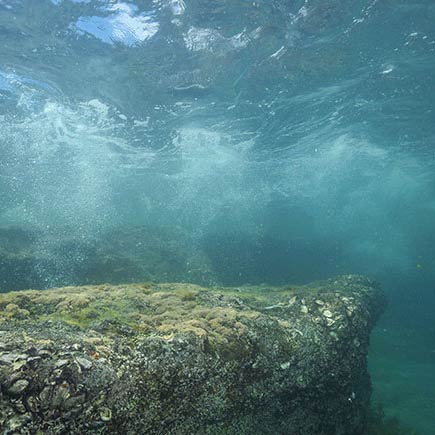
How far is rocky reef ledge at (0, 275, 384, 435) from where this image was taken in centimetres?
321

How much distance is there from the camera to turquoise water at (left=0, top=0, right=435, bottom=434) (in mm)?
12562

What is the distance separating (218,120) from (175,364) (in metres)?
20.5

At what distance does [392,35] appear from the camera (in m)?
14.1

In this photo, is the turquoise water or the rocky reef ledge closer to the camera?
the rocky reef ledge

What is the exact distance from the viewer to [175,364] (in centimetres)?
Answer: 423

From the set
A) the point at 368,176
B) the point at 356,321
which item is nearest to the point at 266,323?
the point at 356,321

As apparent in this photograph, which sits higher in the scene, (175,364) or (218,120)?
(218,120)

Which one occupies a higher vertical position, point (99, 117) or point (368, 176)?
point (99, 117)

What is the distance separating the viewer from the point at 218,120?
2286 cm

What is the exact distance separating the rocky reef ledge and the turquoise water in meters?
7.26

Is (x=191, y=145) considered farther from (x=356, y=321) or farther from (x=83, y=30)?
(x=356, y=321)

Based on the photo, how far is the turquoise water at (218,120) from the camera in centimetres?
1256

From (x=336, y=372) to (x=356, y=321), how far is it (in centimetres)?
166

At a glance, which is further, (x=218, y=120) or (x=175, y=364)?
(x=218, y=120)
